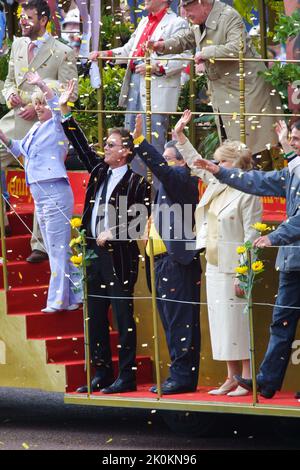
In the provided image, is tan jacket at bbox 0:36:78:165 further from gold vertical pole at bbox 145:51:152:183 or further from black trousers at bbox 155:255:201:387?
black trousers at bbox 155:255:201:387

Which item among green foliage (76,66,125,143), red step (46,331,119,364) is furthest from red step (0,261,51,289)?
green foliage (76,66,125,143)

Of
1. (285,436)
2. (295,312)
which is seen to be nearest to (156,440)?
(285,436)

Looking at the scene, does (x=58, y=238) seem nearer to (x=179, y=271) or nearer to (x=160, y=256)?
(x=160, y=256)

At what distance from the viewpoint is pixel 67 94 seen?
580 inches

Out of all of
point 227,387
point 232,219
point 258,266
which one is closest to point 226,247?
point 232,219

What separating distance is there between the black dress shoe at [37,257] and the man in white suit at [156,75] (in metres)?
0.98

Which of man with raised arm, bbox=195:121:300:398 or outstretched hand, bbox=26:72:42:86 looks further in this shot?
outstretched hand, bbox=26:72:42:86

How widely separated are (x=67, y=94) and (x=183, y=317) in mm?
1841

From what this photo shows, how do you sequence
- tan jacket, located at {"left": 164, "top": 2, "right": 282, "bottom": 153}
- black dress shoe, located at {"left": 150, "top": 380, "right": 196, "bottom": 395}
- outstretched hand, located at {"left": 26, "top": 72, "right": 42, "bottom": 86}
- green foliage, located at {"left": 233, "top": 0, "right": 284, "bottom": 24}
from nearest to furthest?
black dress shoe, located at {"left": 150, "top": 380, "right": 196, "bottom": 395}, outstretched hand, located at {"left": 26, "top": 72, "right": 42, "bottom": 86}, tan jacket, located at {"left": 164, "top": 2, "right": 282, "bottom": 153}, green foliage, located at {"left": 233, "top": 0, "right": 284, "bottom": 24}

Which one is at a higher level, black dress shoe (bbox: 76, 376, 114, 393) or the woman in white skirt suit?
the woman in white skirt suit

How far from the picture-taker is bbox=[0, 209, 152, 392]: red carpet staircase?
1502 centimetres

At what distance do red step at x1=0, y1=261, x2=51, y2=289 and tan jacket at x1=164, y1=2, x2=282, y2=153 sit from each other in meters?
1.84

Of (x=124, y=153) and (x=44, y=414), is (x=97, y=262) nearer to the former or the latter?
(x=124, y=153)

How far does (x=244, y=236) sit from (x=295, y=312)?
0.70 meters
